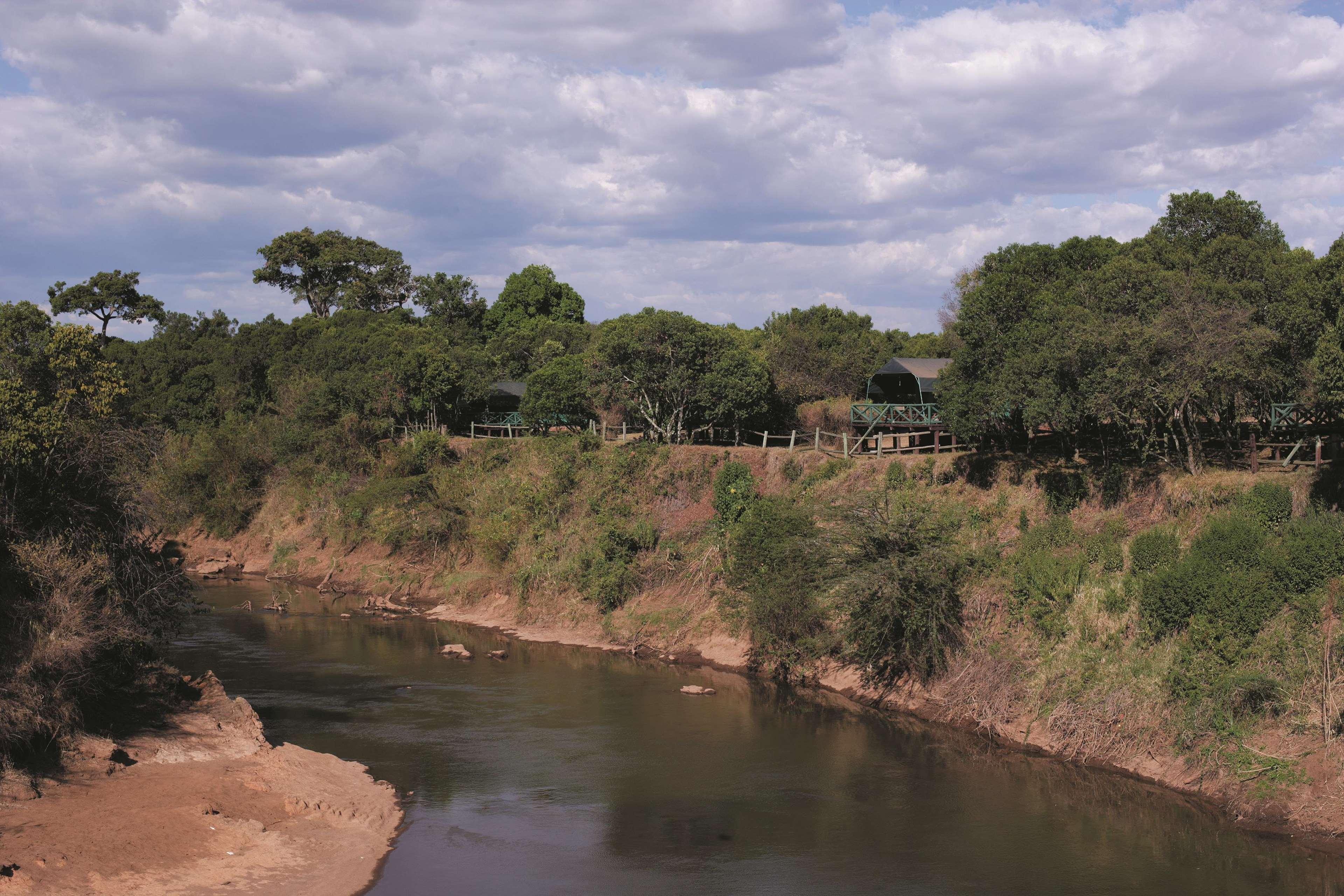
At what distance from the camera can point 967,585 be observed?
1238 inches

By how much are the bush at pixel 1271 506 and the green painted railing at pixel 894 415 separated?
13.4 meters

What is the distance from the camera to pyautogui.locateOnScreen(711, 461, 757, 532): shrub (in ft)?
135

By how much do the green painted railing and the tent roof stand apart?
126 cm

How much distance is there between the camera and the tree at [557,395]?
5369cm

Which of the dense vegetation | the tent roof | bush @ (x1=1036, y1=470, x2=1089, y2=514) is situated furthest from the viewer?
the tent roof

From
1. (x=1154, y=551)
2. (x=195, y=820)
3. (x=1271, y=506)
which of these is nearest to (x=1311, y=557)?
(x=1271, y=506)

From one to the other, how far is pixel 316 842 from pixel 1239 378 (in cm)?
2672

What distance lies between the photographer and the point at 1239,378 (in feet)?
98.6

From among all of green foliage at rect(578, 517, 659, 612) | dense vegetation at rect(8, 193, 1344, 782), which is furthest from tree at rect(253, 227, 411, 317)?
green foliage at rect(578, 517, 659, 612)

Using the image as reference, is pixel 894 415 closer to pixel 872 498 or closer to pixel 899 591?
pixel 872 498

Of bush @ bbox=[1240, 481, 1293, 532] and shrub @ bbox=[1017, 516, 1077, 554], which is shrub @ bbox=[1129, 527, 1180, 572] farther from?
shrub @ bbox=[1017, 516, 1077, 554]

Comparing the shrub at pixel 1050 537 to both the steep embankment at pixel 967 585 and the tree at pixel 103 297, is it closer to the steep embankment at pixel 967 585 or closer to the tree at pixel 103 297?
the steep embankment at pixel 967 585

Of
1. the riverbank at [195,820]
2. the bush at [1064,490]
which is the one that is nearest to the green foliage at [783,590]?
the bush at [1064,490]

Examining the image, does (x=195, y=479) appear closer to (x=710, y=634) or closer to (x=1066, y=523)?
(x=710, y=634)
